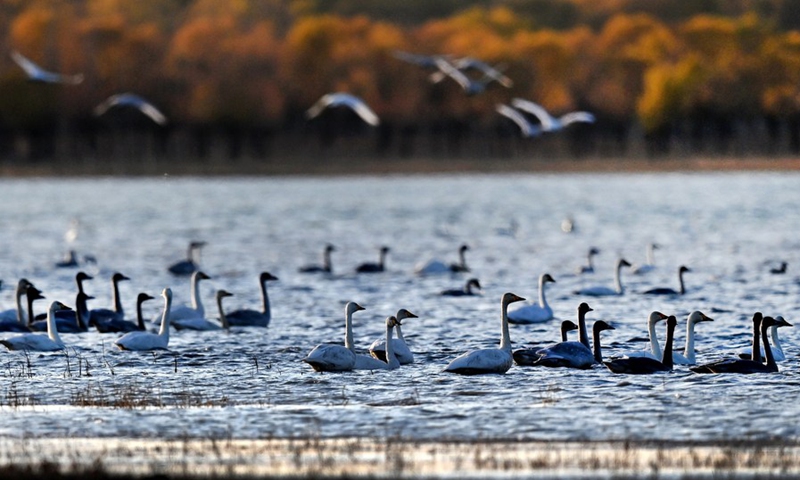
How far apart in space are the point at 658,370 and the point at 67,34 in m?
119

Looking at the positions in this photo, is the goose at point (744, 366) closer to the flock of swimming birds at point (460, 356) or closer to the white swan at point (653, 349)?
the flock of swimming birds at point (460, 356)

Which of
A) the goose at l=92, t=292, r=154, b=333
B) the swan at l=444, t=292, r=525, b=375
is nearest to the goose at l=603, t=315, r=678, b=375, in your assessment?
the swan at l=444, t=292, r=525, b=375

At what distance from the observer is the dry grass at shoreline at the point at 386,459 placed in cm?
1148

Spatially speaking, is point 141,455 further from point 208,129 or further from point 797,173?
point 208,129

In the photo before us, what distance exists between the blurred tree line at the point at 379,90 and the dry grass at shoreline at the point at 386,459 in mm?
105323

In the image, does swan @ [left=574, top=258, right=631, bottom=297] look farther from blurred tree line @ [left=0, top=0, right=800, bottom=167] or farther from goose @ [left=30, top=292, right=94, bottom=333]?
blurred tree line @ [left=0, top=0, right=800, bottom=167]

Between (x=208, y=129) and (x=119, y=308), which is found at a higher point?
(x=208, y=129)

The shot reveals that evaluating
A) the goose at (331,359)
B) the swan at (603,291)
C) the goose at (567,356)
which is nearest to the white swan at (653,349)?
the goose at (567,356)

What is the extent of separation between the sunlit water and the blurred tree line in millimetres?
52921

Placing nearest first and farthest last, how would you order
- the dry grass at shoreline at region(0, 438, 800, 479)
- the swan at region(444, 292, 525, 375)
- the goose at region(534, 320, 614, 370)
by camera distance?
the dry grass at shoreline at region(0, 438, 800, 479) → the swan at region(444, 292, 525, 375) → the goose at region(534, 320, 614, 370)

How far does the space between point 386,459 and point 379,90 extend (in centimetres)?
12096

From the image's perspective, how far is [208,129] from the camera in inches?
4875

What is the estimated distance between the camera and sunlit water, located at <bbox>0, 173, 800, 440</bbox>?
14.4m

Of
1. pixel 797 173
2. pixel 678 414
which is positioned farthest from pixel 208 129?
pixel 678 414
